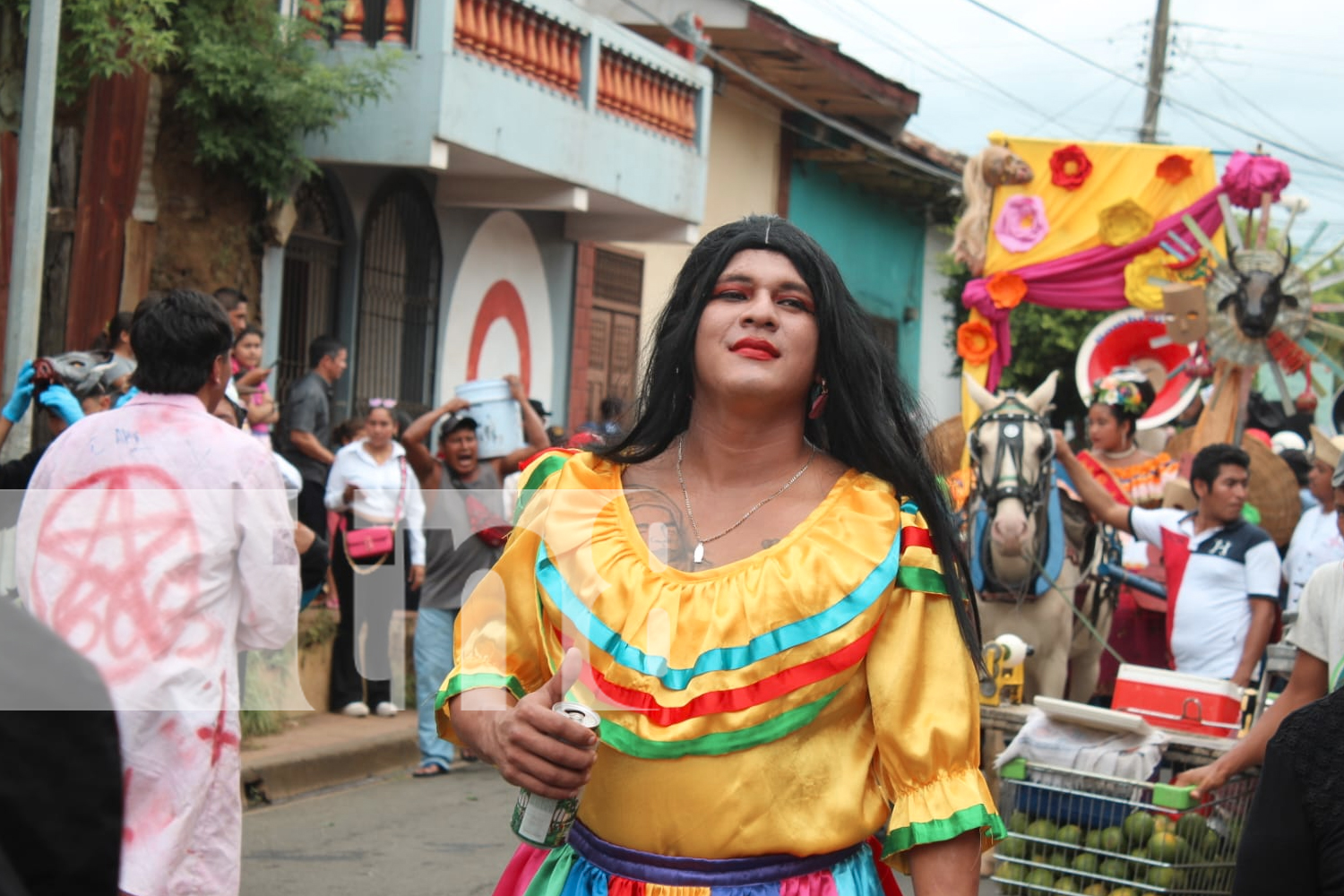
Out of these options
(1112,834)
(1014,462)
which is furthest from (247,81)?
(1112,834)

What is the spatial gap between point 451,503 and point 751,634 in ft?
22.2

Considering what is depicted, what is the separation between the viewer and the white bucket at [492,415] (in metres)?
9.81

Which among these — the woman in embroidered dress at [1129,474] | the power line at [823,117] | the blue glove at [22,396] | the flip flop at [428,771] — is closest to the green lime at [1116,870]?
the blue glove at [22,396]

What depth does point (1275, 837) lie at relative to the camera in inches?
103

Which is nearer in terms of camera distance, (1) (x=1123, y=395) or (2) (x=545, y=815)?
(2) (x=545, y=815)

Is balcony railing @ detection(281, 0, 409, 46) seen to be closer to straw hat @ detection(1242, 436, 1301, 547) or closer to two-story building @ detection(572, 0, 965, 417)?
two-story building @ detection(572, 0, 965, 417)

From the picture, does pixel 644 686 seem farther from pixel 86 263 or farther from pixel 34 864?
pixel 86 263

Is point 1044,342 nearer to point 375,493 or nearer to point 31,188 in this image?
point 375,493

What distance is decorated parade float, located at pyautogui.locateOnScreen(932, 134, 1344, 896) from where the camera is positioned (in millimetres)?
5168

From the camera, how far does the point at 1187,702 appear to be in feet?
19.3

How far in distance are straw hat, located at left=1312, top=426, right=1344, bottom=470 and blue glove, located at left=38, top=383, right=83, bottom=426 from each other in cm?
637

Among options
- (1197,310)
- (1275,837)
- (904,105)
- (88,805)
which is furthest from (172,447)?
(904,105)

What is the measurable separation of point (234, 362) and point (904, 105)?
1478cm

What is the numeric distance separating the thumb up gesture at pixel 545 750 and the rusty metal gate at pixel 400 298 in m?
11.9
